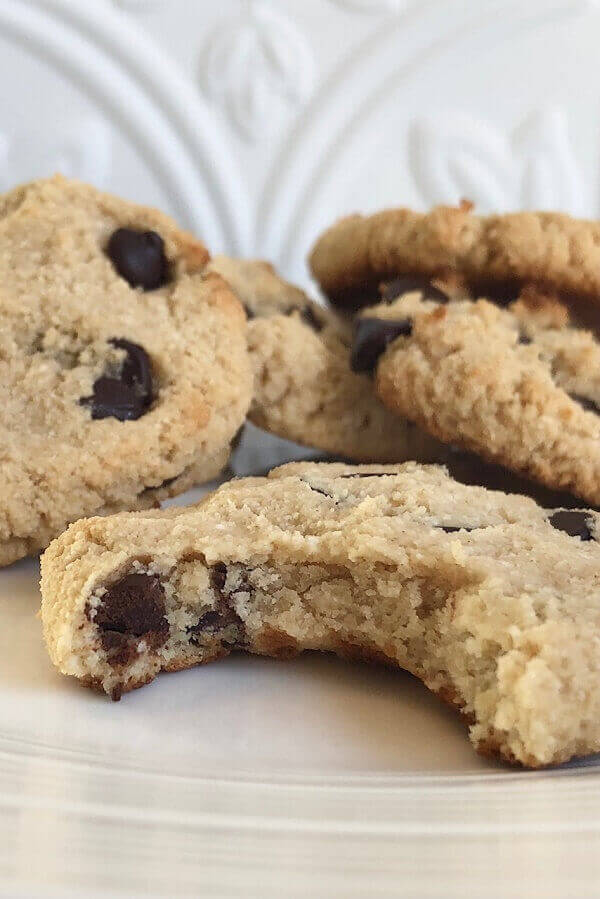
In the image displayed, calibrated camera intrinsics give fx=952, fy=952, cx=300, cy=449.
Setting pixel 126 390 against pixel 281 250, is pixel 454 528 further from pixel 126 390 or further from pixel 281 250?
A: pixel 281 250

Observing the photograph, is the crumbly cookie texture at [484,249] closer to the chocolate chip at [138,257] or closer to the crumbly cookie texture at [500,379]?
the crumbly cookie texture at [500,379]

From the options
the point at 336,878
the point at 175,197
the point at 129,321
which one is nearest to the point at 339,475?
the point at 129,321

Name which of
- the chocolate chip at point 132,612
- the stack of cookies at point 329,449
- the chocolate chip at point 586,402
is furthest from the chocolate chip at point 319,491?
the chocolate chip at point 586,402

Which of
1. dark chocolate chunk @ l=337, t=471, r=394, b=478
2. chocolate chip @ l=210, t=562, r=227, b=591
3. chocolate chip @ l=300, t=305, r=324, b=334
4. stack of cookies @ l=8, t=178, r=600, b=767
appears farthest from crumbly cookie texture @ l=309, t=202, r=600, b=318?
chocolate chip @ l=210, t=562, r=227, b=591

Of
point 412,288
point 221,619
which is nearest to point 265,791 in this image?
point 221,619

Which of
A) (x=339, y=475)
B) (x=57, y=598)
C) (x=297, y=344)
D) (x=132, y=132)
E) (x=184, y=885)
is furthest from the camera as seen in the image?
(x=132, y=132)

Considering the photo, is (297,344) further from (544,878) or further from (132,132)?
(132,132)

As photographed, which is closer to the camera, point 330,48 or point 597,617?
point 597,617
